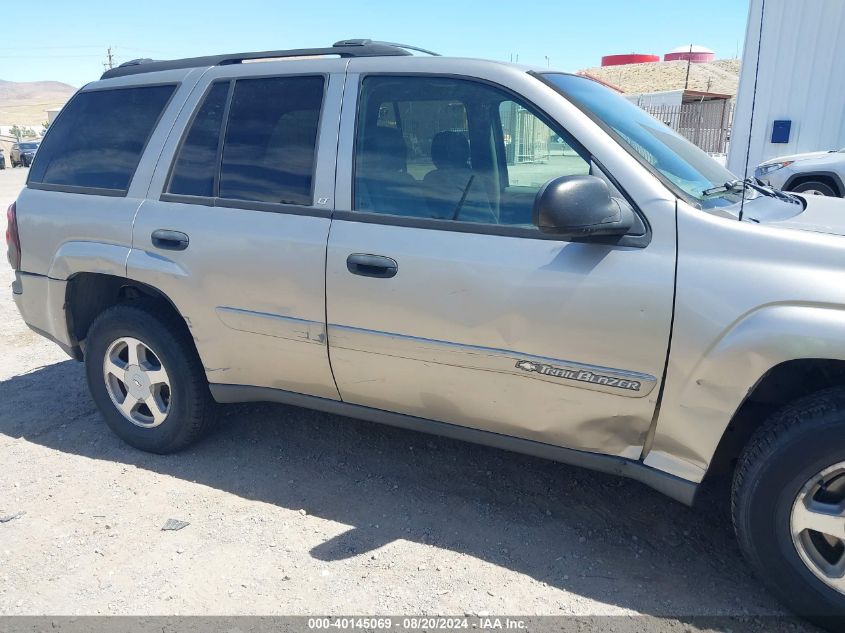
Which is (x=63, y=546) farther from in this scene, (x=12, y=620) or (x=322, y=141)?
(x=322, y=141)

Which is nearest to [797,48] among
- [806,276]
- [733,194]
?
[733,194]

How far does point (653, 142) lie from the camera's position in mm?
2779

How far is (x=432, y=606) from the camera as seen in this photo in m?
2.44

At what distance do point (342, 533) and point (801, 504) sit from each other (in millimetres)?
1811

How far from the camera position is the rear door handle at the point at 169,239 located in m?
3.14

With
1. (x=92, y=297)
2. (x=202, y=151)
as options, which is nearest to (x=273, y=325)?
(x=202, y=151)

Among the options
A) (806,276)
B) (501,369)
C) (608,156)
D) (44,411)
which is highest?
(608,156)

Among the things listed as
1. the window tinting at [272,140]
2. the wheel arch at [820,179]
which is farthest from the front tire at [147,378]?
the wheel arch at [820,179]

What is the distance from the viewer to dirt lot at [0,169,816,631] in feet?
8.16

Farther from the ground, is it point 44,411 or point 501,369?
point 501,369

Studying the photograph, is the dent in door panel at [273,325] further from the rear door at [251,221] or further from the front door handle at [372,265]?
the front door handle at [372,265]

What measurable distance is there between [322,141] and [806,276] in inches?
78.2

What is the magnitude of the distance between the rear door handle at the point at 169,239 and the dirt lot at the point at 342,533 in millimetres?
1184

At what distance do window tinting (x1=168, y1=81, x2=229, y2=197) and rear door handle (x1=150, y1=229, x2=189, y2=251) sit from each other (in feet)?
0.72
